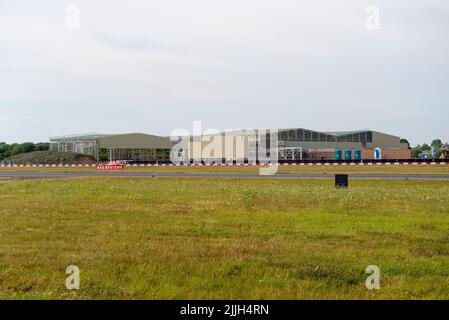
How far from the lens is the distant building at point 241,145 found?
273 feet

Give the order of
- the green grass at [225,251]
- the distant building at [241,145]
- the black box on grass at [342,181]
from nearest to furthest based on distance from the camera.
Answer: the green grass at [225,251], the black box on grass at [342,181], the distant building at [241,145]

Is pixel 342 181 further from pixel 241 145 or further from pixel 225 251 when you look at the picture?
pixel 241 145

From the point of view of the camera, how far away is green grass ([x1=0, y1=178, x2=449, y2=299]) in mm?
→ 7168

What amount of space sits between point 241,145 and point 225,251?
72896 millimetres

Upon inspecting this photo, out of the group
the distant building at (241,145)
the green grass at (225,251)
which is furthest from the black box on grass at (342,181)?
the distant building at (241,145)

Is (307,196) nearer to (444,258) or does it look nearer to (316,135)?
(444,258)

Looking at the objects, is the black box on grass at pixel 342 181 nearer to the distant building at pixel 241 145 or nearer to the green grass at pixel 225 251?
the green grass at pixel 225 251

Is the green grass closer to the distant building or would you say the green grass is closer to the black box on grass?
the black box on grass

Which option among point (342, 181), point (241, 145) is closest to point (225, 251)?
point (342, 181)

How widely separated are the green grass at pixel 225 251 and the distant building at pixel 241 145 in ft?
201

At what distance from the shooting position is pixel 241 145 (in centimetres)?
8238

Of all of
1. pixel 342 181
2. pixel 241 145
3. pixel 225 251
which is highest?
pixel 241 145
